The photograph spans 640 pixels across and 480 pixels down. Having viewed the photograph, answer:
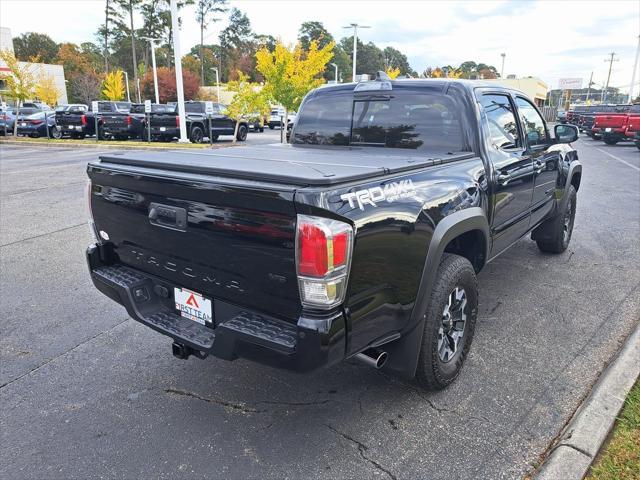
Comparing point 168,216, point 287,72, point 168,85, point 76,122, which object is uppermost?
point 168,85

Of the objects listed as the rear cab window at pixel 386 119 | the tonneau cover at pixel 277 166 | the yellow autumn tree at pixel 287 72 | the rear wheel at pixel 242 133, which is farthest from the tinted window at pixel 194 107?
the tonneau cover at pixel 277 166

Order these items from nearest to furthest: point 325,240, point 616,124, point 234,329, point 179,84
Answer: point 325,240 → point 234,329 → point 179,84 → point 616,124

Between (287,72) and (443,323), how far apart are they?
57.6 feet

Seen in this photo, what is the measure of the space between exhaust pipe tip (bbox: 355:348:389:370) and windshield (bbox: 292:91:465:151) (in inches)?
67.8

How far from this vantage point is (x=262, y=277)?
2.27 m

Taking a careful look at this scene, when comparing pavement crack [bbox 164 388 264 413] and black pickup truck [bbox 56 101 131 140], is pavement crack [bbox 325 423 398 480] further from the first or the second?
black pickup truck [bbox 56 101 131 140]

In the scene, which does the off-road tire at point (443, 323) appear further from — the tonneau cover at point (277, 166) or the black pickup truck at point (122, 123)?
the black pickup truck at point (122, 123)

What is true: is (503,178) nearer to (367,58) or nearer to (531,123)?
(531,123)

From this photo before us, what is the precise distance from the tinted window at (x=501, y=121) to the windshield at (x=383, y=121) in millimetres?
364

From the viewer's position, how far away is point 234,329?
230 centimetres

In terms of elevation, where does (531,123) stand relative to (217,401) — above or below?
above

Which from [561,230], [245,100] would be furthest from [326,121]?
[245,100]

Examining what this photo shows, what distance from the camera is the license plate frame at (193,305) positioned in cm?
260

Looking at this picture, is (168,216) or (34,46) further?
(34,46)
